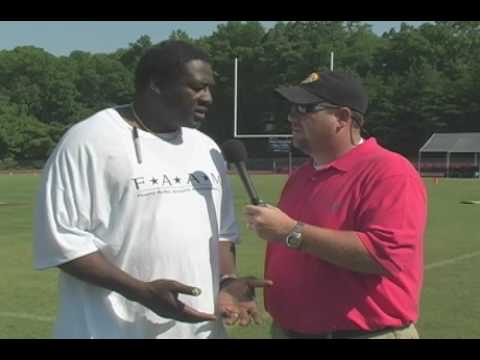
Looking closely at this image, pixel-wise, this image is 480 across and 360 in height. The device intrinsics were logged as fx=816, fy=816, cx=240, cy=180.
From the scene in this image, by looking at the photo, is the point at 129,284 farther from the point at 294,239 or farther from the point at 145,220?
the point at 294,239

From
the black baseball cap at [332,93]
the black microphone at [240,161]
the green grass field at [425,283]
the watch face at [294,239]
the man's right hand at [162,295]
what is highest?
the black baseball cap at [332,93]

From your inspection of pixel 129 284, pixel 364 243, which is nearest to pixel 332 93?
pixel 364 243

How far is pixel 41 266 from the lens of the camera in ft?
8.96

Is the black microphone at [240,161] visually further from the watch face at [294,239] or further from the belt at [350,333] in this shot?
the belt at [350,333]

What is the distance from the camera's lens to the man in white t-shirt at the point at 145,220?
107 inches

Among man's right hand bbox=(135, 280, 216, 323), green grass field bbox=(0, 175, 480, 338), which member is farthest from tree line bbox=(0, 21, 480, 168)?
man's right hand bbox=(135, 280, 216, 323)

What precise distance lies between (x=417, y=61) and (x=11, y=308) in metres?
79.7

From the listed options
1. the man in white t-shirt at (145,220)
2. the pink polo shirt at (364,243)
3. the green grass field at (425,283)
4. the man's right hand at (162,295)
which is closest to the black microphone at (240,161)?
the man in white t-shirt at (145,220)

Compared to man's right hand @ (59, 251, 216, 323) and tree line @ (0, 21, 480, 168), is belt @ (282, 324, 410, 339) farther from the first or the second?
tree line @ (0, 21, 480, 168)

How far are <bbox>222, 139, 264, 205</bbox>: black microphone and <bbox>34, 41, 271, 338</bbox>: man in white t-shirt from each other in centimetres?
13

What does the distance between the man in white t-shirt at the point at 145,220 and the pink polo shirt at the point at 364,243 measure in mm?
321

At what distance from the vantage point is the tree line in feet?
243

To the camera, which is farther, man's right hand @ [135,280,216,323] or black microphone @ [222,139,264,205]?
black microphone @ [222,139,264,205]
